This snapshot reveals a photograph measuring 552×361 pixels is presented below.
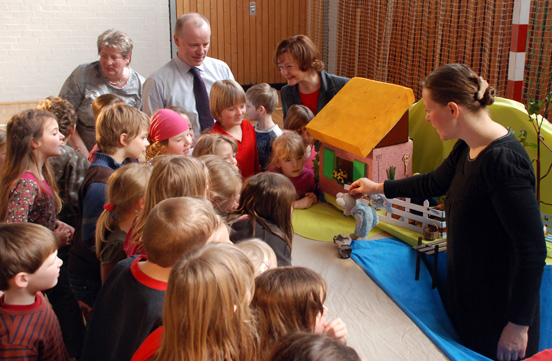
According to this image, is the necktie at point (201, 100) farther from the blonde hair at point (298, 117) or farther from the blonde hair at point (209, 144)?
the blonde hair at point (209, 144)

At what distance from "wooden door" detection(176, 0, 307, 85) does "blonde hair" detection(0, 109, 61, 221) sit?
806cm

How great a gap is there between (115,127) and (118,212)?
637 mm

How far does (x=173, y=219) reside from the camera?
1734 millimetres

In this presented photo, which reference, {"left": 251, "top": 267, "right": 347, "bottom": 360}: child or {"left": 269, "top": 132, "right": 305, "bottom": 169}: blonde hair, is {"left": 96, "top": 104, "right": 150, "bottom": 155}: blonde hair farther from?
{"left": 251, "top": 267, "right": 347, "bottom": 360}: child

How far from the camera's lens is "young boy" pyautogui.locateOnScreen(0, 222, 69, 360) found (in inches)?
73.7

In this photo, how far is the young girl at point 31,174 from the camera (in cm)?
260

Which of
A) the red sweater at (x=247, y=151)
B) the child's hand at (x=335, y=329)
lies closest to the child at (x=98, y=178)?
the red sweater at (x=247, y=151)

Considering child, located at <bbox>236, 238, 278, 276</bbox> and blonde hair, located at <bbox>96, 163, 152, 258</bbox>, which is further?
blonde hair, located at <bbox>96, 163, 152, 258</bbox>

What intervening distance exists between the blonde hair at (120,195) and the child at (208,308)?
1.03m

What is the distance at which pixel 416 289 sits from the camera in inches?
106

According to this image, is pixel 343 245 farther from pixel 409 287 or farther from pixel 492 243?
pixel 492 243

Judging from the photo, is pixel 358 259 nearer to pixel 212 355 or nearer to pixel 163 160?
pixel 163 160

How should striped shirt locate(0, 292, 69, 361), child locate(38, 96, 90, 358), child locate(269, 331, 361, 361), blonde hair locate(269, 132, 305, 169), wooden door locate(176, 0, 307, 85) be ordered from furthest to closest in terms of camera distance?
wooden door locate(176, 0, 307, 85)
blonde hair locate(269, 132, 305, 169)
child locate(38, 96, 90, 358)
striped shirt locate(0, 292, 69, 361)
child locate(269, 331, 361, 361)

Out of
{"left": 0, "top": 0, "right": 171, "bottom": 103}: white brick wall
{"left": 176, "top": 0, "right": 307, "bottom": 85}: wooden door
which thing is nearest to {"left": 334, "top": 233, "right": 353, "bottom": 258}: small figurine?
{"left": 0, "top": 0, "right": 171, "bottom": 103}: white brick wall
